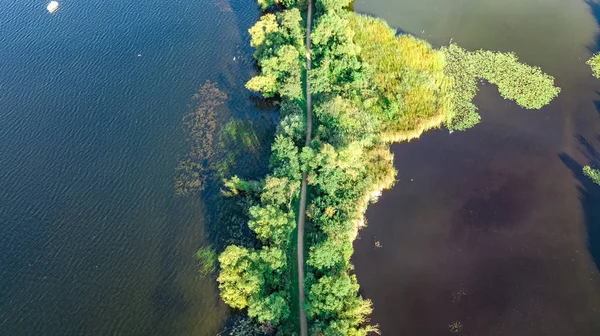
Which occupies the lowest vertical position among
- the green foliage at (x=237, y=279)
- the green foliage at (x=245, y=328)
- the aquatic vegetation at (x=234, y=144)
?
the green foliage at (x=245, y=328)

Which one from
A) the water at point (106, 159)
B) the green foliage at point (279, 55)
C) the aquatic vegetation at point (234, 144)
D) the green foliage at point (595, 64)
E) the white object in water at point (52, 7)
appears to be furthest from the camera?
the white object in water at point (52, 7)

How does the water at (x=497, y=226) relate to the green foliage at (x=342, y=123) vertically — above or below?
below

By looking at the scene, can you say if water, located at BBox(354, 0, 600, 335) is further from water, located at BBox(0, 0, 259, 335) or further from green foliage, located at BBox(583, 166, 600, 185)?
water, located at BBox(0, 0, 259, 335)

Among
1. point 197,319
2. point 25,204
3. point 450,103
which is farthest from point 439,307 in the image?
point 25,204

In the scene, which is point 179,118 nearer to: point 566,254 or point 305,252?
point 305,252

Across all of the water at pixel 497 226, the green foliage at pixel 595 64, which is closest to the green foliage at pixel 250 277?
the water at pixel 497 226

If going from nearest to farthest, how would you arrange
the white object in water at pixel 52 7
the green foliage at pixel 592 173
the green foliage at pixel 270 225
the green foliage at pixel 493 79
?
1. the green foliage at pixel 270 225
2. the green foliage at pixel 592 173
3. the green foliage at pixel 493 79
4. the white object in water at pixel 52 7

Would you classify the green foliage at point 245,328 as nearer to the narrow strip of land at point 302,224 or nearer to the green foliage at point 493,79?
the narrow strip of land at point 302,224
